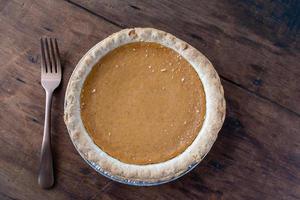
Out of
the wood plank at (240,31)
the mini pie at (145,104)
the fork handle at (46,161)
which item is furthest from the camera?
the wood plank at (240,31)

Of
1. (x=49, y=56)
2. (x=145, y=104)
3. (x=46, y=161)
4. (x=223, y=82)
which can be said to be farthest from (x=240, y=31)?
(x=46, y=161)

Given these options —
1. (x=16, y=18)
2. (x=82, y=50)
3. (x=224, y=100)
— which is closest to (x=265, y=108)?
(x=224, y=100)

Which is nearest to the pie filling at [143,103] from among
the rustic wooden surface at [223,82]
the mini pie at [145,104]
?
the mini pie at [145,104]

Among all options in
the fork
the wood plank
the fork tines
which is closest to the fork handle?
the fork

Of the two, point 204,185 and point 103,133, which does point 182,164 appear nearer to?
point 204,185

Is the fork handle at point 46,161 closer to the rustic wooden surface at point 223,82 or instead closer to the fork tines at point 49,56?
the rustic wooden surface at point 223,82

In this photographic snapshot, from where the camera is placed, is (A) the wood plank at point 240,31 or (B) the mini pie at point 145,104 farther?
(A) the wood plank at point 240,31

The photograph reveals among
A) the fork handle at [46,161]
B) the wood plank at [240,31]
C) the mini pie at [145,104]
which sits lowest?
the fork handle at [46,161]

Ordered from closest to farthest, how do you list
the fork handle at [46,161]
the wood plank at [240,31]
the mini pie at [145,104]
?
1. the mini pie at [145,104]
2. the fork handle at [46,161]
3. the wood plank at [240,31]
